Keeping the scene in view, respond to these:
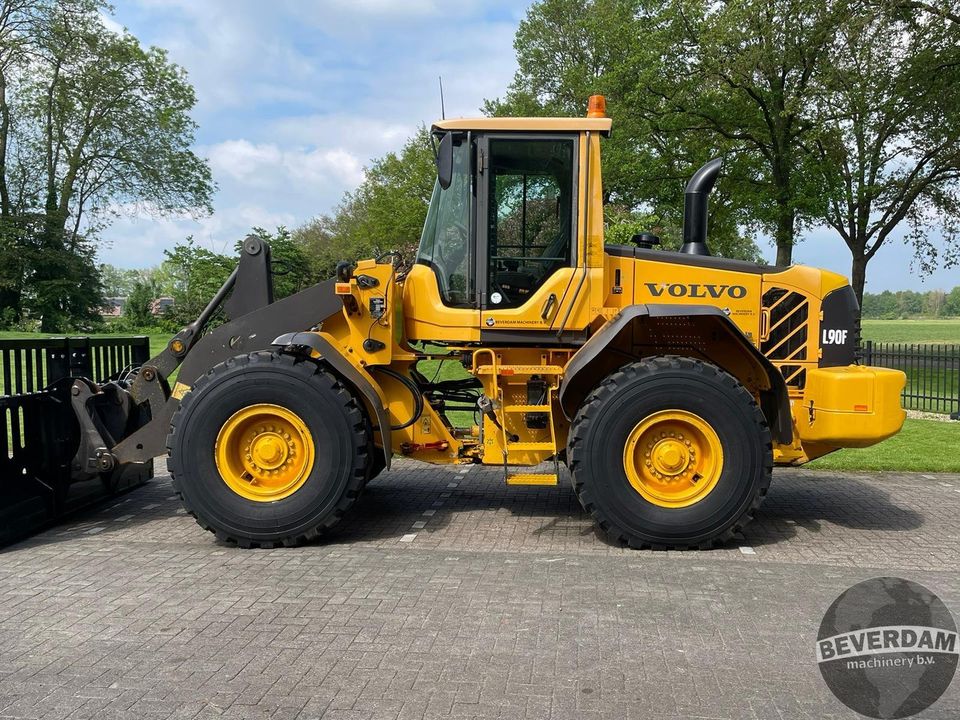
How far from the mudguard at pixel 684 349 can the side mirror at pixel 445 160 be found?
164cm

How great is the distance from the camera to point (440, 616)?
4.18m

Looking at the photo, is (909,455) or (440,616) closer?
(440,616)

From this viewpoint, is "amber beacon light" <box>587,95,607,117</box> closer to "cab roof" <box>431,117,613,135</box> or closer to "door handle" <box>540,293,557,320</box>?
"cab roof" <box>431,117,613,135</box>

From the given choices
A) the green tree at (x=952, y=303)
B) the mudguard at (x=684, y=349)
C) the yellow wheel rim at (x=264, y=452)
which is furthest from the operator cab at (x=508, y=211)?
the green tree at (x=952, y=303)

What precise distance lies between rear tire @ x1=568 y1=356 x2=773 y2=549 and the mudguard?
275 mm


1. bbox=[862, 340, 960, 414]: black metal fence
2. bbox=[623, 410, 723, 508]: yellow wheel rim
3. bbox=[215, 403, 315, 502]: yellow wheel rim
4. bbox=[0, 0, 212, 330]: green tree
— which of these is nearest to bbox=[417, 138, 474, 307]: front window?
bbox=[215, 403, 315, 502]: yellow wheel rim

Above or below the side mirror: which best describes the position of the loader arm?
below

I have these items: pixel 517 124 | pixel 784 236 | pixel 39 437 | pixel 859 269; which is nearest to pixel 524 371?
pixel 517 124

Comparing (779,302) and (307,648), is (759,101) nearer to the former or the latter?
(779,302)

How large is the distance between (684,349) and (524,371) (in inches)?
51.6

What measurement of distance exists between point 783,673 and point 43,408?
18.1ft

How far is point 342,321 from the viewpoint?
6.12 meters

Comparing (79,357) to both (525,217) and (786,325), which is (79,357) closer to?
(525,217)

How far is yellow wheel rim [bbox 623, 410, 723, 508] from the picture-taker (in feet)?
17.8
